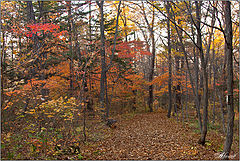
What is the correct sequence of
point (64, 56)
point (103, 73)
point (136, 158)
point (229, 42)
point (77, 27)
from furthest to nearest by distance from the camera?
point (64, 56) → point (103, 73) → point (77, 27) → point (136, 158) → point (229, 42)

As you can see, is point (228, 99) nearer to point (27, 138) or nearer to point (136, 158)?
point (136, 158)

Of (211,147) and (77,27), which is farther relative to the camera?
(77,27)

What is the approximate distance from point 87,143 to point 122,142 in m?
1.45

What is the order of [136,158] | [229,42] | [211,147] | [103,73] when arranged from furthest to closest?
[103,73]
[211,147]
[136,158]
[229,42]

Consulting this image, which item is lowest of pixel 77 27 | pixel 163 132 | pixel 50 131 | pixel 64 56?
pixel 163 132

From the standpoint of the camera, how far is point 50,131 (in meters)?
5.29

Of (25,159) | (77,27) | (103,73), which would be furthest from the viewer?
(103,73)

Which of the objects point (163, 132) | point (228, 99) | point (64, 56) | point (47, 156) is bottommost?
point (163, 132)

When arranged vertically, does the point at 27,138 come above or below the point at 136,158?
above

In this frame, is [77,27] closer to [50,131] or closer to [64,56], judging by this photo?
[64,56]

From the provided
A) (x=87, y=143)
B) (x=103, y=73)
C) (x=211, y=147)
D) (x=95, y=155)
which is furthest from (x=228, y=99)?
(x=103, y=73)

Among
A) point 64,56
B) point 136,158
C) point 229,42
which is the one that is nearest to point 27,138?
point 136,158

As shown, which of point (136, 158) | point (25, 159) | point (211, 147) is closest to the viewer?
point (25, 159)

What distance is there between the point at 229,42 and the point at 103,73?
6.84 m
